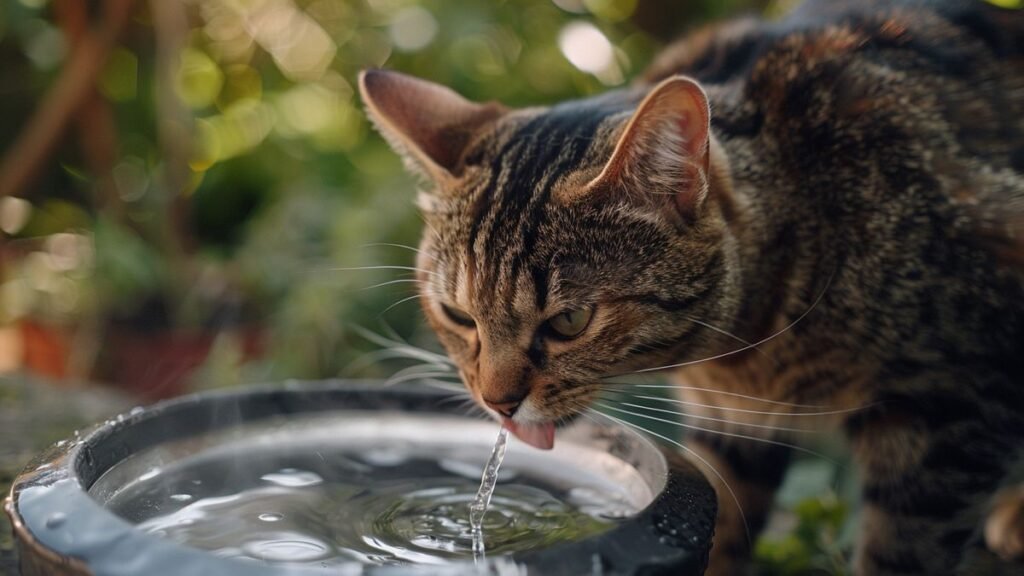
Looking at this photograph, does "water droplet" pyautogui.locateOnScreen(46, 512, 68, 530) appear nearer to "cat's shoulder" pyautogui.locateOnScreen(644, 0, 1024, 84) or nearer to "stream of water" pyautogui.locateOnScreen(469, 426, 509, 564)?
"stream of water" pyautogui.locateOnScreen(469, 426, 509, 564)

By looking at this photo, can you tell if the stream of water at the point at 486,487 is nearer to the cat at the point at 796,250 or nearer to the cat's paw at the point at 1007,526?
the cat at the point at 796,250

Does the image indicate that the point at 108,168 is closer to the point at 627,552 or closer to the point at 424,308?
the point at 424,308

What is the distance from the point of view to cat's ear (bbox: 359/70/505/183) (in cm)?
146

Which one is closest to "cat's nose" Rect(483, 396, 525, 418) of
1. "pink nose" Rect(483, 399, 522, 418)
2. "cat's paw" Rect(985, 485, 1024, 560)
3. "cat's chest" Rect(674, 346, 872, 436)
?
"pink nose" Rect(483, 399, 522, 418)

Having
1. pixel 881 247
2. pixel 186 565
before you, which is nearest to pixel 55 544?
pixel 186 565

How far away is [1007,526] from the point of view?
5.49 ft

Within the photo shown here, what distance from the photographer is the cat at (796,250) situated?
128cm

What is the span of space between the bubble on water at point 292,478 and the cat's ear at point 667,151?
530 mm

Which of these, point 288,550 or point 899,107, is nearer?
point 288,550

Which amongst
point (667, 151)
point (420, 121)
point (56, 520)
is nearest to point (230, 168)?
point (420, 121)

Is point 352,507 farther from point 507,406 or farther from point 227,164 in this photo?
point 227,164

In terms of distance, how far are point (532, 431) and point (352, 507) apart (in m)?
0.25

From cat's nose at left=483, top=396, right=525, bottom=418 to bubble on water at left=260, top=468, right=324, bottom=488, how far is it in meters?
0.26

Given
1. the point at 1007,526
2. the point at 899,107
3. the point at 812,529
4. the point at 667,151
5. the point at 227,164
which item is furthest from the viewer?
the point at 227,164
